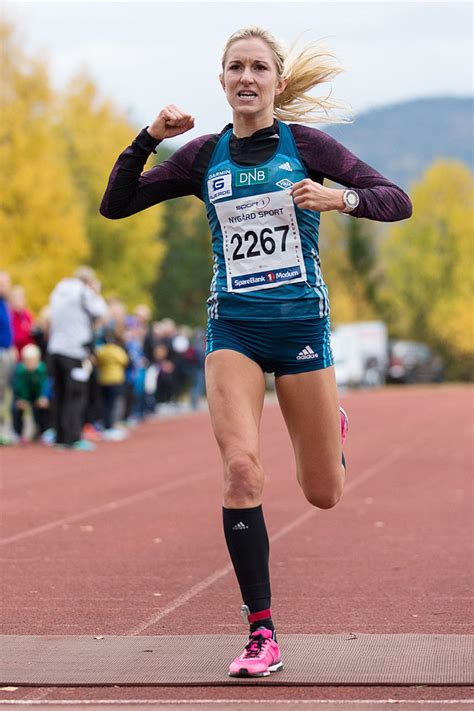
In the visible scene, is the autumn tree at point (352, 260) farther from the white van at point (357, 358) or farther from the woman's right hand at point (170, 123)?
the woman's right hand at point (170, 123)

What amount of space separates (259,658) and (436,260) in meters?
86.7

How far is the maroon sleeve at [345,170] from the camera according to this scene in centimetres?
566

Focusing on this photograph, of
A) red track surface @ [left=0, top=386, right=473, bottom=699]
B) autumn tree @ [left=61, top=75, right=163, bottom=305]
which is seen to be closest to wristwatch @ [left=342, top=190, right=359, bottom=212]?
red track surface @ [left=0, top=386, right=473, bottom=699]

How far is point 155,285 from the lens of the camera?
7369 centimetres

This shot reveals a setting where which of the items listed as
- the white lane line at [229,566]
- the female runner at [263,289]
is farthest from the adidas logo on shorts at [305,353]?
the white lane line at [229,566]

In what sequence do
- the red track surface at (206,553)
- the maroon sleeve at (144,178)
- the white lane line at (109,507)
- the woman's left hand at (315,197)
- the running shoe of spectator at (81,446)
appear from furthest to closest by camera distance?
the running shoe of spectator at (81,446) → the white lane line at (109,507) → the red track surface at (206,553) → the maroon sleeve at (144,178) → the woman's left hand at (315,197)

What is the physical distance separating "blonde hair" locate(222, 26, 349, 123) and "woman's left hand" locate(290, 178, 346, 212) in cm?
63

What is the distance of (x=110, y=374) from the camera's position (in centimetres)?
2103

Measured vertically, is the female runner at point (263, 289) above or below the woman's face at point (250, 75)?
below

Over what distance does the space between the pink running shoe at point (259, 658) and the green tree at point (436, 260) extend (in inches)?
3317

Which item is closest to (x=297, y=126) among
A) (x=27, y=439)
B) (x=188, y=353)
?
(x=27, y=439)

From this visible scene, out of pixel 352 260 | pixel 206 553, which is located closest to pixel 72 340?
pixel 206 553

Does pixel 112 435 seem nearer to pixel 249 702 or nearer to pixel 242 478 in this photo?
pixel 242 478

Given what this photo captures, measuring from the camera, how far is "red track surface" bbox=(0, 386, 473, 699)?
21.6ft
